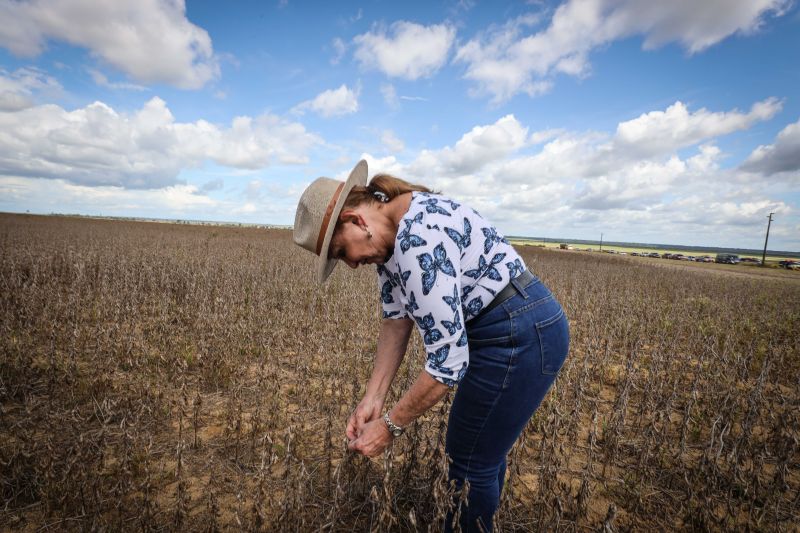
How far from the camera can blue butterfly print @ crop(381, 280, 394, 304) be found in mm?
1862

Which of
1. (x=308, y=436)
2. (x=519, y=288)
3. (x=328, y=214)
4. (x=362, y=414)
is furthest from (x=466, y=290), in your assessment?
(x=308, y=436)

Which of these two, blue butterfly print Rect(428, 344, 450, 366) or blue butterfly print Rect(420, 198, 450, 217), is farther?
blue butterfly print Rect(420, 198, 450, 217)

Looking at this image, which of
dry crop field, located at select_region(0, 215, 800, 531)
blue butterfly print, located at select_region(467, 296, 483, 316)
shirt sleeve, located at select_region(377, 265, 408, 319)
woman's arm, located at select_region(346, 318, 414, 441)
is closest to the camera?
blue butterfly print, located at select_region(467, 296, 483, 316)

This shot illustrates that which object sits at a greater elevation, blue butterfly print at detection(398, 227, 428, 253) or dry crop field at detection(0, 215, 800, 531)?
blue butterfly print at detection(398, 227, 428, 253)

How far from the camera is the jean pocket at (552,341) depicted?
5.08 ft

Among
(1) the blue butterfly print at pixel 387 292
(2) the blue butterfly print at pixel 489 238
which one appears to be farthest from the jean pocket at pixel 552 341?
(1) the blue butterfly print at pixel 387 292

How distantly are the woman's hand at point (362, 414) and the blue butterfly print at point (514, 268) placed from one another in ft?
3.24

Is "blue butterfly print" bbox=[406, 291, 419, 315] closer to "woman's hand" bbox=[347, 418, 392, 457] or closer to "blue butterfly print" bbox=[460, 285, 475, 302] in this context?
"blue butterfly print" bbox=[460, 285, 475, 302]

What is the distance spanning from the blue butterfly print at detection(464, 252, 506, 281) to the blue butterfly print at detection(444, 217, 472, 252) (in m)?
0.09

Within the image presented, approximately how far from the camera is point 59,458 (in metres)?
2.59

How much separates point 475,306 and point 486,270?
158 mm

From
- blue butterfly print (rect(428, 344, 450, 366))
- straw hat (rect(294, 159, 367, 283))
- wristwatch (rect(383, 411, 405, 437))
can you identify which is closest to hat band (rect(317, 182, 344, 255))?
straw hat (rect(294, 159, 367, 283))

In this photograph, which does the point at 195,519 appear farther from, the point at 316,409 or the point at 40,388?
the point at 40,388

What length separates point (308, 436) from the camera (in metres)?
3.27
